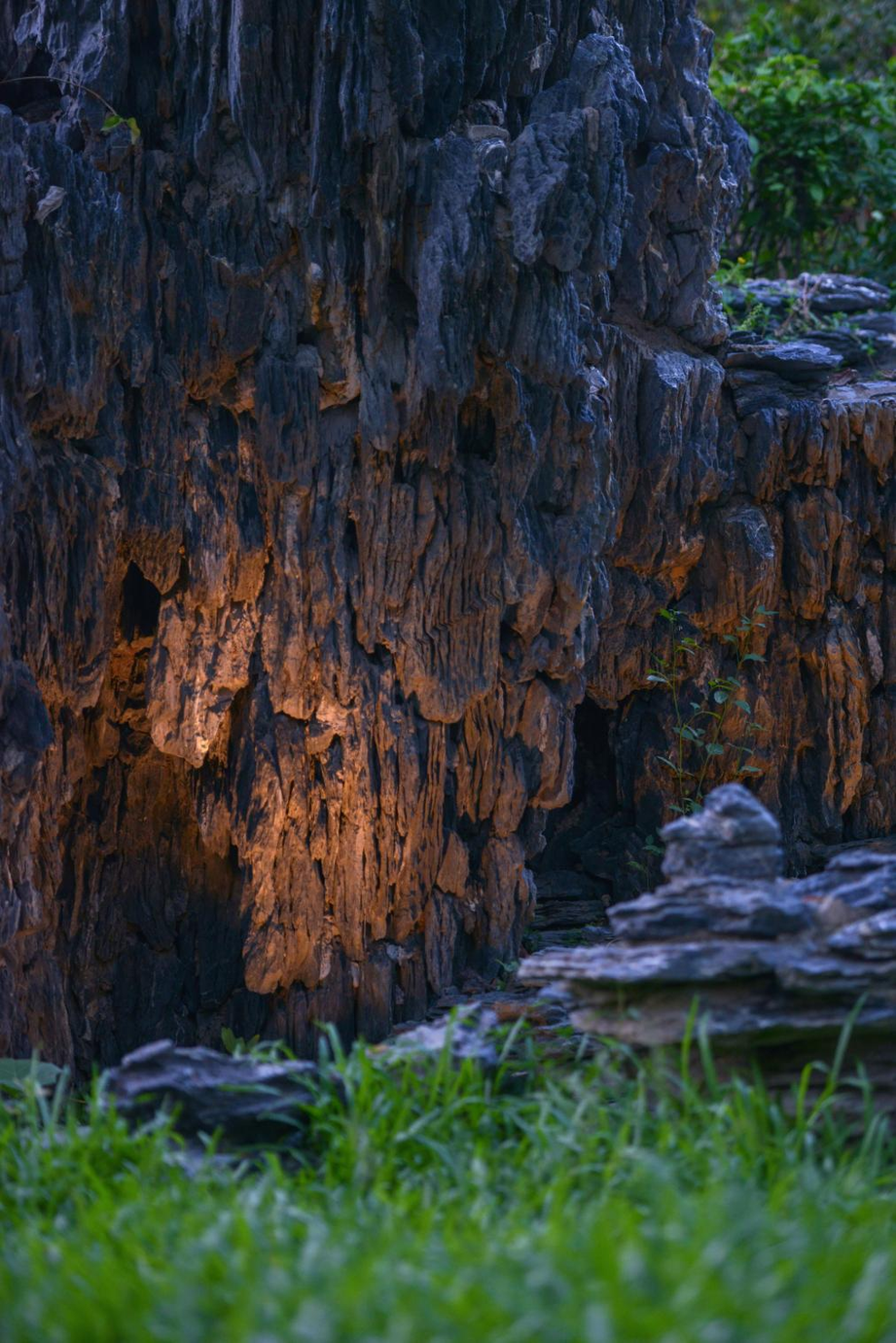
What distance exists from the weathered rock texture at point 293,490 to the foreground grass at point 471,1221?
219 centimetres

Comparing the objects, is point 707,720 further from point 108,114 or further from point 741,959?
point 741,959

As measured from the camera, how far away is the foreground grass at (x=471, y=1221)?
84.1 inches

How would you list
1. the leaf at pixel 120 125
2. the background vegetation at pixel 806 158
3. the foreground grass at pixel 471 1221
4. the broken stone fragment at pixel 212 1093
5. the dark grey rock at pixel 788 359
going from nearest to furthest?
the foreground grass at pixel 471 1221 < the broken stone fragment at pixel 212 1093 < the leaf at pixel 120 125 < the dark grey rock at pixel 788 359 < the background vegetation at pixel 806 158

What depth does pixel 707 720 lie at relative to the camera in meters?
8.20

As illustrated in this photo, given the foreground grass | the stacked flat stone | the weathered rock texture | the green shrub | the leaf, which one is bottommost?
the foreground grass

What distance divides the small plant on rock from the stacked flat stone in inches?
174

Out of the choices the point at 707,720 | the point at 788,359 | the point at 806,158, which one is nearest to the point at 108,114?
the point at 788,359

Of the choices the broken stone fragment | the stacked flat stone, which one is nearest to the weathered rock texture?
the broken stone fragment

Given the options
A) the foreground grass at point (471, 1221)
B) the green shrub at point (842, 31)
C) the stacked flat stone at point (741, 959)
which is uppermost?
the green shrub at point (842, 31)

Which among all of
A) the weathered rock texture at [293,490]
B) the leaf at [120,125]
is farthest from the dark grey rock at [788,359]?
the leaf at [120,125]

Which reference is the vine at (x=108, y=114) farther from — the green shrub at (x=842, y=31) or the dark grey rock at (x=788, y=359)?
the green shrub at (x=842, y=31)

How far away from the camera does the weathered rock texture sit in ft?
16.8

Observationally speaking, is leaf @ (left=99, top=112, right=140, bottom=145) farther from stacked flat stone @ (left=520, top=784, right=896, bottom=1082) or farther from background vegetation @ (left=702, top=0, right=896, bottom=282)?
background vegetation @ (left=702, top=0, right=896, bottom=282)

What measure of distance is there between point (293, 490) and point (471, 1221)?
3.57 meters
